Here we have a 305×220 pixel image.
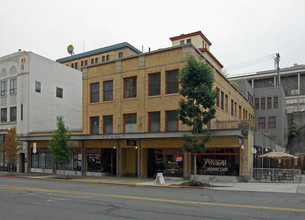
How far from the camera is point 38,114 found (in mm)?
37062

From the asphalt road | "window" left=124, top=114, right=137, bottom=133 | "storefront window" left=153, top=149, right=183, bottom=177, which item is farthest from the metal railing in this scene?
"window" left=124, top=114, right=137, bottom=133

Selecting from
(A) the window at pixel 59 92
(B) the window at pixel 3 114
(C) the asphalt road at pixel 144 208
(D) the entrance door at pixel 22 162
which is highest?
(A) the window at pixel 59 92

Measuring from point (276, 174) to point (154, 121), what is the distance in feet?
35.4

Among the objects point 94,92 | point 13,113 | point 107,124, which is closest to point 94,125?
point 107,124

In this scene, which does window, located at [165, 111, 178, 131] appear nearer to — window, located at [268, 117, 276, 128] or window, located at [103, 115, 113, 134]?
window, located at [103, 115, 113, 134]

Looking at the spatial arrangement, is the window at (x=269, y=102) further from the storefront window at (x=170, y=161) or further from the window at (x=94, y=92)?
the window at (x=94, y=92)

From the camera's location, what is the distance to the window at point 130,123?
2689 centimetres

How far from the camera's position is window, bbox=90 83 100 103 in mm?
29650

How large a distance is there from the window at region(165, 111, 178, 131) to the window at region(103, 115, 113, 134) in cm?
624

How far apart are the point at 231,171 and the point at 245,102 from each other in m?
22.1

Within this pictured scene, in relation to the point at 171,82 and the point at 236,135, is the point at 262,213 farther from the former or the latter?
the point at 171,82

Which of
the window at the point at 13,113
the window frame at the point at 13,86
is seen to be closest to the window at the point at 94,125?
the window at the point at 13,113

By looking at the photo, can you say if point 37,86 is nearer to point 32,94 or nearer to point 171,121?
point 32,94

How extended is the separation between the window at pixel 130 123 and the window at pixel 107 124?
183 cm
